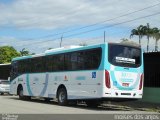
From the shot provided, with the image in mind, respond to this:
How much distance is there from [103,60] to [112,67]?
613 millimetres

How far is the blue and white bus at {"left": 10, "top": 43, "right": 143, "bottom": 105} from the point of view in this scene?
21.0 metres

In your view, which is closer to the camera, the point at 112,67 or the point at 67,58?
the point at 112,67

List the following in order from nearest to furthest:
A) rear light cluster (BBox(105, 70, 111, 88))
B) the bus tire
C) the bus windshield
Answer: rear light cluster (BBox(105, 70, 111, 88)), the bus windshield, the bus tire

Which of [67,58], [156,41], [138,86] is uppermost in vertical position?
[156,41]

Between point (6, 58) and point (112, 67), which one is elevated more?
A: point (6, 58)

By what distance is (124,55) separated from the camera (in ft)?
70.3

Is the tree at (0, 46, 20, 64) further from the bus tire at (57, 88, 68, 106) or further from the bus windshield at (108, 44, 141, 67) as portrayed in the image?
the bus windshield at (108, 44, 141, 67)

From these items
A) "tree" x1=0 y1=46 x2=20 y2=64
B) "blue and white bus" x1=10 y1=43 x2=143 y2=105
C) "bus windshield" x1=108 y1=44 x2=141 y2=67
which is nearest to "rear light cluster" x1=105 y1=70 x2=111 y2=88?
"blue and white bus" x1=10 y1=43 x2=143 y2=105

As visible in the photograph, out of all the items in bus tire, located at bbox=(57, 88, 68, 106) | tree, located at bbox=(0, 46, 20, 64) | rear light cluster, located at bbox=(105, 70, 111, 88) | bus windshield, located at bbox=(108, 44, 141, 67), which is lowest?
bus tire, located at bbox=(57, 88, 68, 106)

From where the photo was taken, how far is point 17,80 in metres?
31.2

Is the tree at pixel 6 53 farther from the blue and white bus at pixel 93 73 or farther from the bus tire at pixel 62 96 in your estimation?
the bus tire at pixel 62 96

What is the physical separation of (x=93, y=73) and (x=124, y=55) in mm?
1805

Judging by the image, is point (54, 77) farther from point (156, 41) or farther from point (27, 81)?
point (156, 41)

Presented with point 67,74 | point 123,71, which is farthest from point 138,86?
point 67,74
